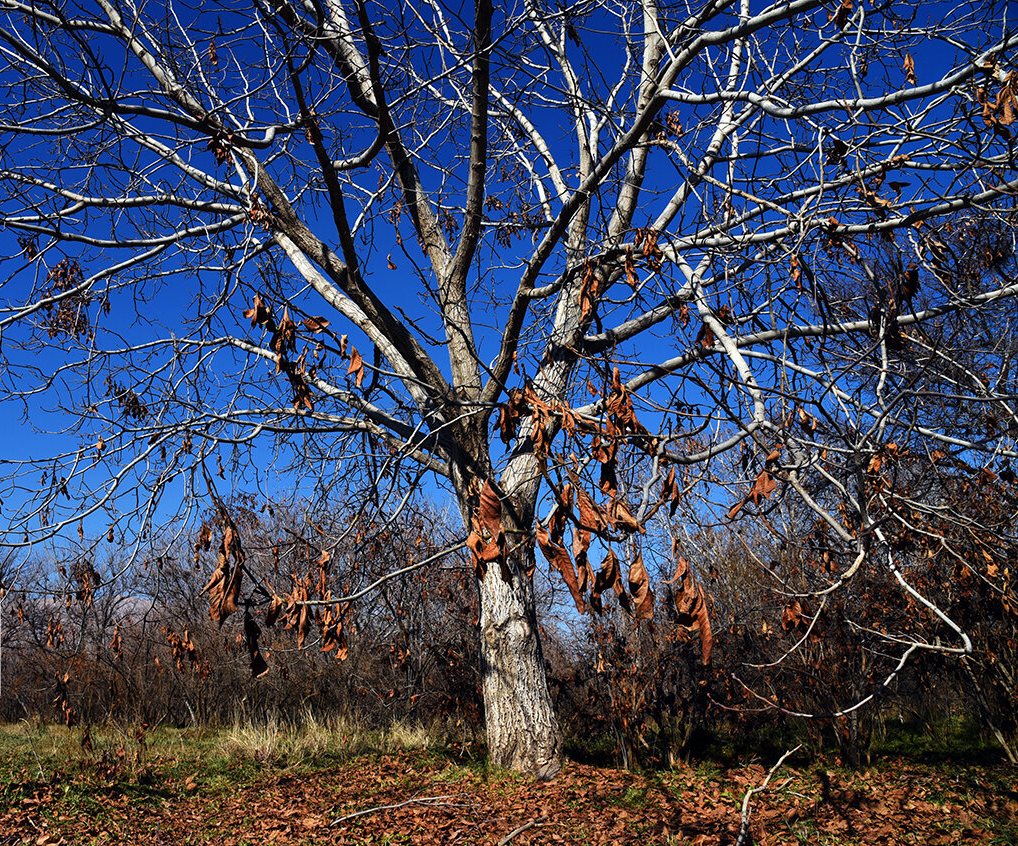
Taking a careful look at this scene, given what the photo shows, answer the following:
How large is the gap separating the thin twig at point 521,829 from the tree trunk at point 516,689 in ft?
3.89

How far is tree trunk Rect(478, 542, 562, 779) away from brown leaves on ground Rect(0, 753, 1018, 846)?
8.8 inches

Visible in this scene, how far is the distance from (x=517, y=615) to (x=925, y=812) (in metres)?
3.50

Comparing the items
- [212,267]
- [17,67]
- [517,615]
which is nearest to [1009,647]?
[517,615]

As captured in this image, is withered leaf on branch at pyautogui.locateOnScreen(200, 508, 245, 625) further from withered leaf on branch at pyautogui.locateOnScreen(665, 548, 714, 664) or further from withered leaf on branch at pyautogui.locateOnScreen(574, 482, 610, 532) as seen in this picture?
withered leaf on branch at pyautogui.locateOnScreen(665, 548, 714, 664)

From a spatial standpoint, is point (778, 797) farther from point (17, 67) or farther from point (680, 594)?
point (17, 67)

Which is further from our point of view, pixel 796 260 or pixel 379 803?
pixel 379 803

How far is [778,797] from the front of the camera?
6219mm

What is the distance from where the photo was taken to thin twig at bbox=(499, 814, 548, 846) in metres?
5.09

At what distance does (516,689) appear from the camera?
22.5 feet

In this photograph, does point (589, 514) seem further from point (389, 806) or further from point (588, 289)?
point (389, 806)

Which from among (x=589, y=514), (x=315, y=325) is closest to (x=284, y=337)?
(x=315, y=325)

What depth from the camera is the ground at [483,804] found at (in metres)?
5.38

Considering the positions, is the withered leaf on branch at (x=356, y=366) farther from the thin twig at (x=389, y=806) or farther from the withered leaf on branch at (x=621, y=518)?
the thin twig at (x=389, y=806)

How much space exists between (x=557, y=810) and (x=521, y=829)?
0.74 meters
